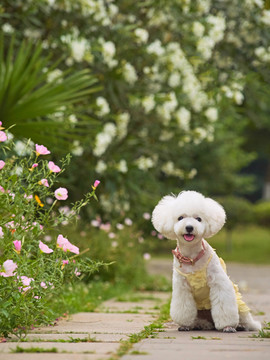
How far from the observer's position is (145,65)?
10.5 m

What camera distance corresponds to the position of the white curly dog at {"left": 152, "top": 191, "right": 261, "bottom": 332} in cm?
500

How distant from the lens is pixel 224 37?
10.8m

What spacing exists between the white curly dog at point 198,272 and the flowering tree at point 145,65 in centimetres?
438

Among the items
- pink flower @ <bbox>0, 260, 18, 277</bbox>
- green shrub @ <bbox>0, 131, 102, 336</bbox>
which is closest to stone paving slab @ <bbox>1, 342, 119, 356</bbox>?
green shrub @ <bbox>0, 131, 102, 336</bbox>

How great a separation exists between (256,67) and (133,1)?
75.3 inches

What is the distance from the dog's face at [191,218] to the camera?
4.96m

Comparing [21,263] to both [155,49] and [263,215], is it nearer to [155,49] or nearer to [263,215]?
[155,49]

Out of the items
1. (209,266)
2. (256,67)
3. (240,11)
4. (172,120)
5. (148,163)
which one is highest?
(240,11)

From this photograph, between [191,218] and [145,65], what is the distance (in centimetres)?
583

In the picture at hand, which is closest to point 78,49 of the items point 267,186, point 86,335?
point 86,335

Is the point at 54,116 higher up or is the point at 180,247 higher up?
the point at 54,116

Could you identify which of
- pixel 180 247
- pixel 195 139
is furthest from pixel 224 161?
pixel 180 247

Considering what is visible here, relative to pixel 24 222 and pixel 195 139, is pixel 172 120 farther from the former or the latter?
pixel 24 222

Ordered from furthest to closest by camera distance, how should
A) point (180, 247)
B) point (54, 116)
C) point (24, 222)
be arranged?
point (54, 116) < point (180, 247) < point (24, 222)
